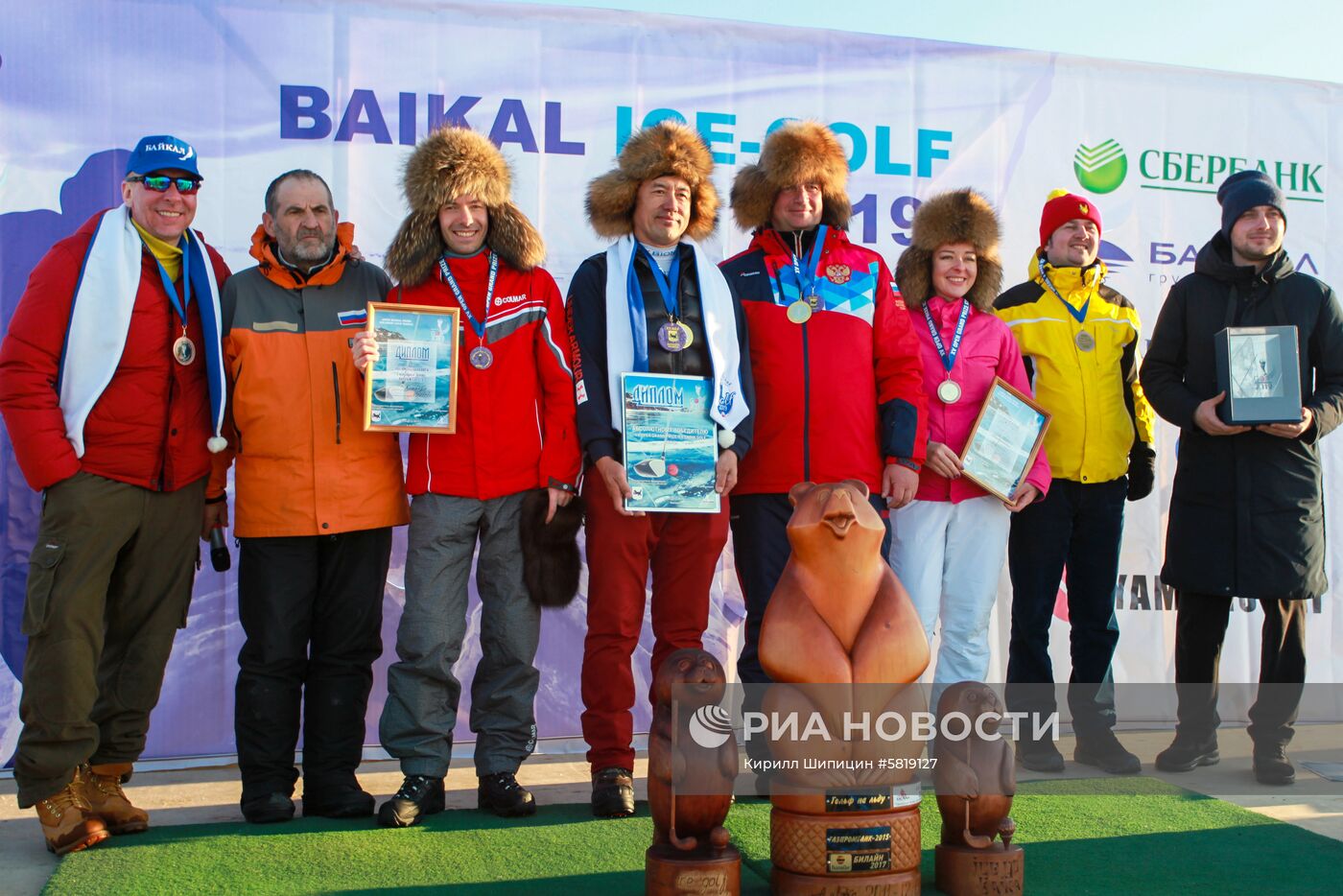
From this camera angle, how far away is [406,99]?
174 inches

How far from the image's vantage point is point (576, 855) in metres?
3.04

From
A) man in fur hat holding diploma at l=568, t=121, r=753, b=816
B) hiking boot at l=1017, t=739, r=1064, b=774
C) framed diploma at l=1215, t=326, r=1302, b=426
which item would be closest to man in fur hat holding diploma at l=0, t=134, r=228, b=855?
man in fur hat holding diploma at l=568, t=121, r=753, b=816

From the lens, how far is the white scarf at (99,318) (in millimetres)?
3166

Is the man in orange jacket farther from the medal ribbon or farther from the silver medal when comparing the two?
the silver medal

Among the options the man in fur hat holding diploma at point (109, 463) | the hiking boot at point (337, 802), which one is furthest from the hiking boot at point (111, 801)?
the hiking boot at point (337, 802)

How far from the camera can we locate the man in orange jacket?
11.1 ft

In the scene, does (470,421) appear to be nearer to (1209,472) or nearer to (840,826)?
(840,826)

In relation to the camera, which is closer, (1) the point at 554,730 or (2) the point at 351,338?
(2) the point at 351,338

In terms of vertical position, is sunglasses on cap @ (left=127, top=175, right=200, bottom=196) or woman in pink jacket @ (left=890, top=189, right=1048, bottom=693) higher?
sunglasses on cap @ (left=127, top=175, right=200, bottom=196)

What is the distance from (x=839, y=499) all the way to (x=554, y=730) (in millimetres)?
2422

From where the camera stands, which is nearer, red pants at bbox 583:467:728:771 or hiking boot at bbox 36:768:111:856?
hiking boot at bbox 36:768:111:856

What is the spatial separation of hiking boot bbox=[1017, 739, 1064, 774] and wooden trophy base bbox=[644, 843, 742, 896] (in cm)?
209

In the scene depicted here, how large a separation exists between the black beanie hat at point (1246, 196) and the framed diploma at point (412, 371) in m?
2.86

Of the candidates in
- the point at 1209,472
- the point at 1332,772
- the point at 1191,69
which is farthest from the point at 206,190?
the point at 1332,772
